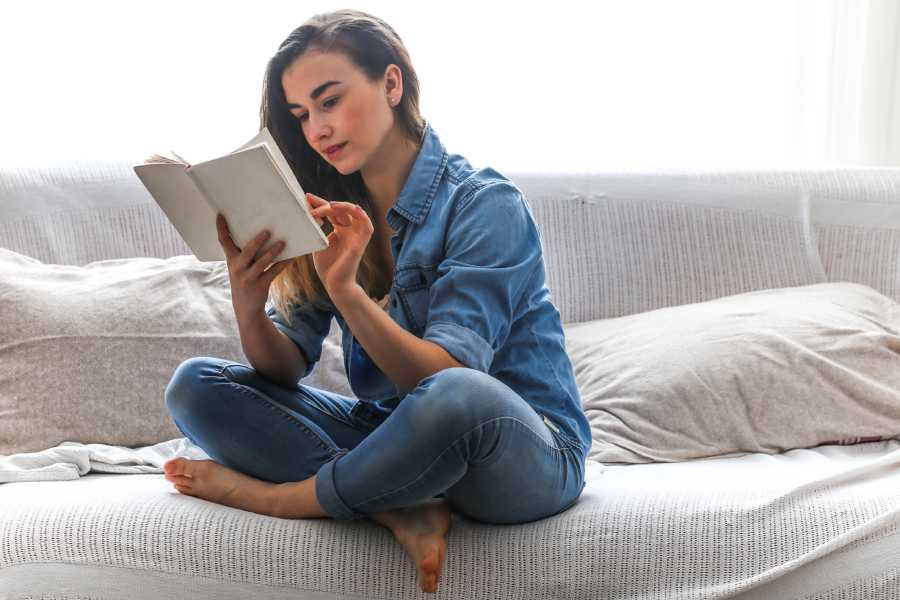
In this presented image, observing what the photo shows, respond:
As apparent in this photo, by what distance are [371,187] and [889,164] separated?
5.26 feet

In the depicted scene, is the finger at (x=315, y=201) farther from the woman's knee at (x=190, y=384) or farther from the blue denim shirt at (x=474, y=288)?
the woman's knee at (x=190, y=384)

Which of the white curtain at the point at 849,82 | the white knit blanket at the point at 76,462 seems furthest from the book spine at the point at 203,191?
the white curtain at the point at 849,82

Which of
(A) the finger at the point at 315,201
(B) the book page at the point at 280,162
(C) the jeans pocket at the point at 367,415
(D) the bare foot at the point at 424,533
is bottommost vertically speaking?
(D) the bare foot at the point at 424,533

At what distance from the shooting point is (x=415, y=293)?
1.46m

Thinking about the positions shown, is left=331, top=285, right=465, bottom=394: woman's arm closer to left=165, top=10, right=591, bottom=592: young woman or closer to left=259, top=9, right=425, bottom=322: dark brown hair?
left=165, top=10, right=591, bottom=592: young woman

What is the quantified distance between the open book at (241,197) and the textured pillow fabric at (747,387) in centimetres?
68

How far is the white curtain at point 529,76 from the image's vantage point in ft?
7.85

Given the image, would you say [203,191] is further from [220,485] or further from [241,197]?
[220,485]

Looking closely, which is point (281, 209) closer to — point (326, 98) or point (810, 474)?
point (326, 98)

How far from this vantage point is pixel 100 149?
7.98ft

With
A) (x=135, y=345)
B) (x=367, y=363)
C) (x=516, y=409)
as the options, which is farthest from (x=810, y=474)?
(x=135, y=345)

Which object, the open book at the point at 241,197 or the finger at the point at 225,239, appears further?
the finger at the point at 225,239

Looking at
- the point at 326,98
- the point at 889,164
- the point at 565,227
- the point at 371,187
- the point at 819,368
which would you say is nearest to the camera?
the point at 326,98

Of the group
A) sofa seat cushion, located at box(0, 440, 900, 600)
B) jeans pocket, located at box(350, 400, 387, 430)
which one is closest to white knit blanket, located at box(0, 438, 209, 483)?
sofa seat cushion, located at box(0, 440, 900, 600)
